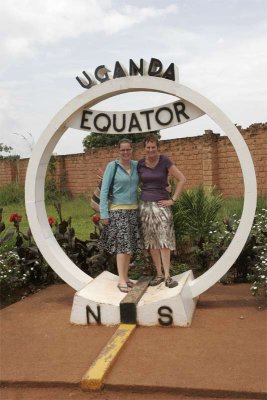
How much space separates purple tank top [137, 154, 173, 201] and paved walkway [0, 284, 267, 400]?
1230 mm

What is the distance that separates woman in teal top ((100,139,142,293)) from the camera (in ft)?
16.6

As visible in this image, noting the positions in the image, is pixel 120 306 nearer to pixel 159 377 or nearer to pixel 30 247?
pixel 159 377

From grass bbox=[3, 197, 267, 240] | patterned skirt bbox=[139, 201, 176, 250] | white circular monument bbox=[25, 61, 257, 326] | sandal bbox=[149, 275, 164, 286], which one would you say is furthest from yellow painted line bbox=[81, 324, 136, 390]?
grass bbox=[3, 197, 267, 240]

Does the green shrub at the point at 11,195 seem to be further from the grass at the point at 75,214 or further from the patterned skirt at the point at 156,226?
the patterned skirt at the point at 156,226

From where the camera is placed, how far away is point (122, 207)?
5121 millimetres

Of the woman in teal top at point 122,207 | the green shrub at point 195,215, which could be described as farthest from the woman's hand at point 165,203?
the green shrub at point 195,215

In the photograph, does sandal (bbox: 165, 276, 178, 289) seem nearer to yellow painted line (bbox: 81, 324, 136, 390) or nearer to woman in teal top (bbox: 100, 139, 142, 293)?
woman in teal top (bbox: 100, 139, 142, 293)

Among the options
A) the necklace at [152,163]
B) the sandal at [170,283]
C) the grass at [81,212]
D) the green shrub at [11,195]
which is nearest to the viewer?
the sandal at [170,283]

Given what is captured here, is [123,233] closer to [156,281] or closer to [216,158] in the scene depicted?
[156,281]

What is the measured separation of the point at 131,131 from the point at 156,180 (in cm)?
58

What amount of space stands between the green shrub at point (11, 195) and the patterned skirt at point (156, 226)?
1471cm

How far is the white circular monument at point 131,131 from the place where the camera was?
471 centimetres

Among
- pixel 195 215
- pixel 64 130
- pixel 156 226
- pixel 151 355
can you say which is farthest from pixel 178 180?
pixel 195 215

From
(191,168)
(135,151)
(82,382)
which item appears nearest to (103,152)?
(135,151)
